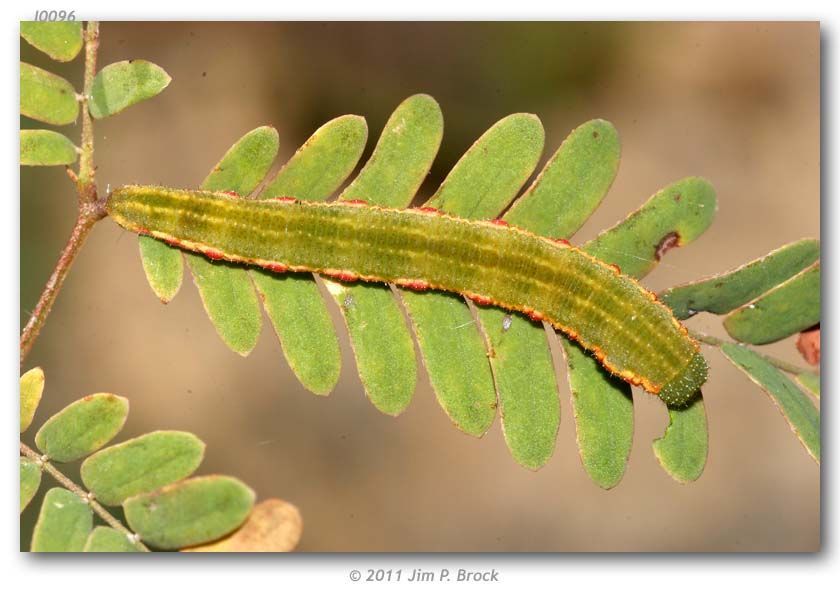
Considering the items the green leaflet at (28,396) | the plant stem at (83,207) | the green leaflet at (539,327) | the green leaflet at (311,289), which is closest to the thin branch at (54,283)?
the plant stem at (83,207)

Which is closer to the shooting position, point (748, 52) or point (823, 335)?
point (823, 335)

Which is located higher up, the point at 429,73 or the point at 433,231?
the point at 429,73

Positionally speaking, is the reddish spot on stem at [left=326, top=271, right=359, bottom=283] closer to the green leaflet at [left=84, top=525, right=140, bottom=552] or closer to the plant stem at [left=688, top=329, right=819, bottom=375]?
the green leaflet at [left=84, top=525, right=140, bottom=552]

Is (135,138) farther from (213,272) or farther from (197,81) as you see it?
(213,272)

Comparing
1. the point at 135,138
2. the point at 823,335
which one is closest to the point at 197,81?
the point at 135,138

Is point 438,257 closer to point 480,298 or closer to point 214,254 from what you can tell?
point 480,298

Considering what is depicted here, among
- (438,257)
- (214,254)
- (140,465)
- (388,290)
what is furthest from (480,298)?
(140,465)

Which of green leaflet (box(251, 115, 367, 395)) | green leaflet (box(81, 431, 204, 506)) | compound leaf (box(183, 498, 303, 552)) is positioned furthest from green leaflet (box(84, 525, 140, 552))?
green leaflet (box(251, 115, 367, 395))
